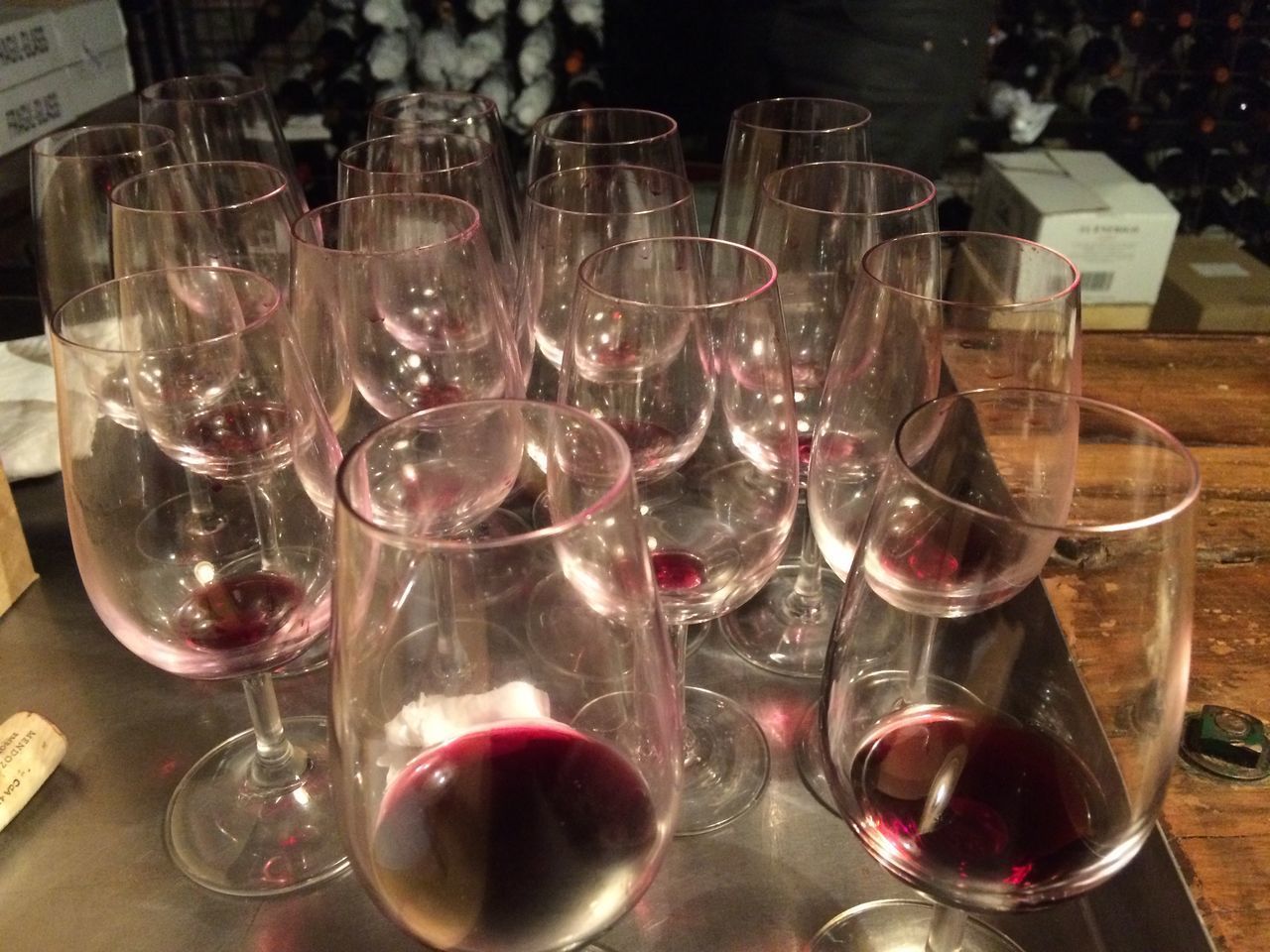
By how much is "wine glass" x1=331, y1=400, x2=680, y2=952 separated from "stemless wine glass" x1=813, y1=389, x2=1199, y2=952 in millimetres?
105

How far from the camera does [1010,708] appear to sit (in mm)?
526

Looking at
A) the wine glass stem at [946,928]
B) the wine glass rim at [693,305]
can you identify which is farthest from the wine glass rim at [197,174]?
the wine glass stem at [946,928]

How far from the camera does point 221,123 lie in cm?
108

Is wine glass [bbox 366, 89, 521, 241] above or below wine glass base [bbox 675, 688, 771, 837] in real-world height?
above

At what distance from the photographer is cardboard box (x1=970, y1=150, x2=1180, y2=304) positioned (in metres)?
1.88

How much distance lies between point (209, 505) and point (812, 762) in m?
0.40

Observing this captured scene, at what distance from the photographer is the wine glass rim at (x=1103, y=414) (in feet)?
1.41

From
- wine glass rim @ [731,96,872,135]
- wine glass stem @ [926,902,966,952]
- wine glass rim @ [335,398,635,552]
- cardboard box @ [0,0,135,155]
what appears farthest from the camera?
cardboard box @ [0,0,135,155]

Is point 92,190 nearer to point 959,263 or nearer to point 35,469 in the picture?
point 35,469

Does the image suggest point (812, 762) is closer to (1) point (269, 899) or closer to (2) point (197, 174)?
(1) point (269, 899)

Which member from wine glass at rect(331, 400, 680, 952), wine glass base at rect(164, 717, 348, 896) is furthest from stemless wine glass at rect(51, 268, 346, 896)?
wine glass at rect(331, 400, 680, 952)

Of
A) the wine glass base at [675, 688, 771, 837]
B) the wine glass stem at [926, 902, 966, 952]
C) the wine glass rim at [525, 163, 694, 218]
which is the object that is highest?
the wine glass rim at [525, 163, 694, 218]

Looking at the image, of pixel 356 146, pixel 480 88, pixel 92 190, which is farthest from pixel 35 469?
pixel 480 88

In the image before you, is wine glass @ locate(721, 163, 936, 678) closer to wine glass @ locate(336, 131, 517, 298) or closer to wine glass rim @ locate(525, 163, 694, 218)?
wine glass rim @ locate(525, 163, 694, 218)
